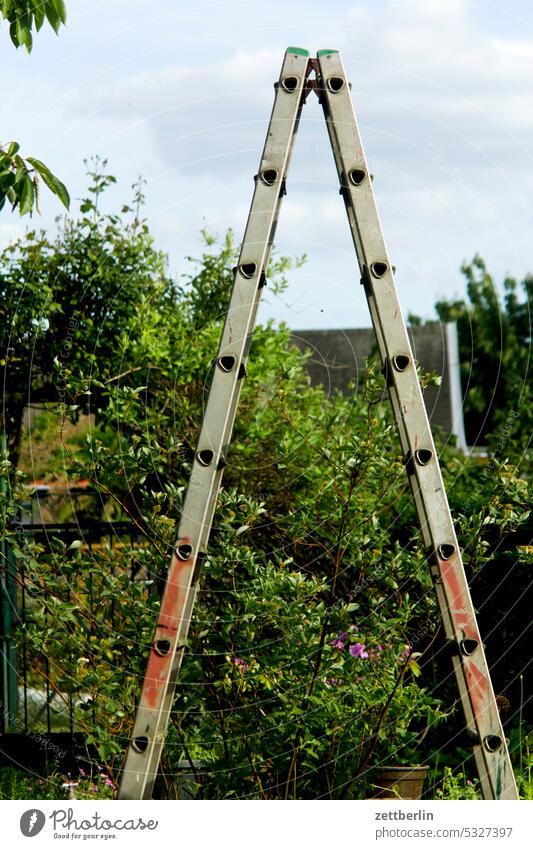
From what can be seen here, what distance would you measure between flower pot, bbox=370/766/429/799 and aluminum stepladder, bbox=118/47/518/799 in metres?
1.07

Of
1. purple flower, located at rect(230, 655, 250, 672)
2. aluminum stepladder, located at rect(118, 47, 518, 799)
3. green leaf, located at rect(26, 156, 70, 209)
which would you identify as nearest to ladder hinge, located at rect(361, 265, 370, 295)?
aluminum stepladder, located at rect(118, 47, 518, 799)

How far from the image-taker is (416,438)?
128 inches

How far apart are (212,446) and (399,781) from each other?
191 cm

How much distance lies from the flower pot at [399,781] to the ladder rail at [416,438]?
1078mm

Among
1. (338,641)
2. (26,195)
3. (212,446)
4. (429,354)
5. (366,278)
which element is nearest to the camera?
(212,446)

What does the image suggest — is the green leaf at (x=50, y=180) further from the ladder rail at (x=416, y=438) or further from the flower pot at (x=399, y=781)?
the flower pot at (x=399, y=781)

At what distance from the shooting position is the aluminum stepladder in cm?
311

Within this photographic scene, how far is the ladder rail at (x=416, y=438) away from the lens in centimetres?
316

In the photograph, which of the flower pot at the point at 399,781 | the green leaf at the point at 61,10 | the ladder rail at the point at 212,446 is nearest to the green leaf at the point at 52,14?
the green leaf at the point at 61,10

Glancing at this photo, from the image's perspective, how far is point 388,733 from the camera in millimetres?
4270

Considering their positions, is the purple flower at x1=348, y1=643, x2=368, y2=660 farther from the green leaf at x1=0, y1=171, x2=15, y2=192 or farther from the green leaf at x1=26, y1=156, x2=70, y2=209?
the green leaf at x1=0, y1=171, x2=15, y2=192

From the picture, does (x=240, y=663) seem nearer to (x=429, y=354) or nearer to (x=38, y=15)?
(x=38, y=15)
